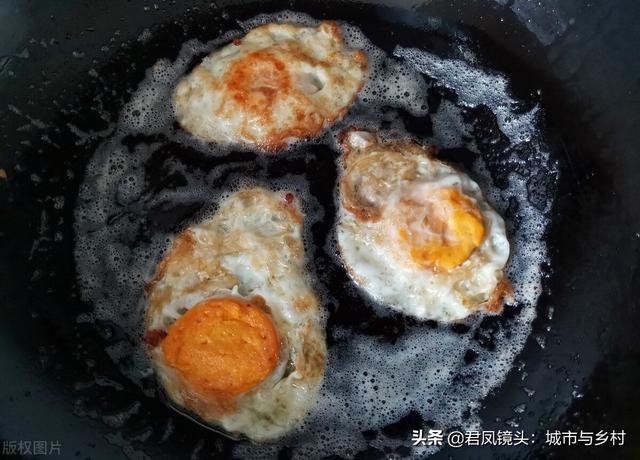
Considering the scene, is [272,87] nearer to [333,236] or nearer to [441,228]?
[333,236]

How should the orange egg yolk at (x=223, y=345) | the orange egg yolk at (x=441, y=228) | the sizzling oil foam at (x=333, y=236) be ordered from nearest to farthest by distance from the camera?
the orange egg yolk at (x=223, y=345), the orange egg yolk at (x=441, y=228), the sizzling oil foam at (x=333, y=236)

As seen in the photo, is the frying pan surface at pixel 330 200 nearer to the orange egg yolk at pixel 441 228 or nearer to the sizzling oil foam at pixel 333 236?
the sizzling oil foam at pixel 333 236

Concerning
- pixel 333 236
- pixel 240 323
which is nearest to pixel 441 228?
pixel 333 236

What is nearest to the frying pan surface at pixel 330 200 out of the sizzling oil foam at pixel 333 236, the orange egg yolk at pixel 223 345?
the sizzling oil foam at pixel 333 236

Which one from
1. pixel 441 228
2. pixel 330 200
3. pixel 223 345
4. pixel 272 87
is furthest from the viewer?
pixel 330 200

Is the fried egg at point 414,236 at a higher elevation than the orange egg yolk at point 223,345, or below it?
higher

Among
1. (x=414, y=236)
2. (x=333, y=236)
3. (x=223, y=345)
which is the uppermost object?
(x=414, y=236)

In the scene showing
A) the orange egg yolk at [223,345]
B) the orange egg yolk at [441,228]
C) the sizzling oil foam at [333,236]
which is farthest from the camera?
the sizzling oil foam at [333,236]
